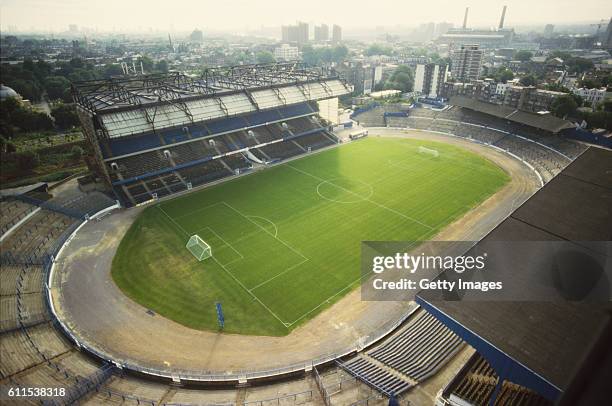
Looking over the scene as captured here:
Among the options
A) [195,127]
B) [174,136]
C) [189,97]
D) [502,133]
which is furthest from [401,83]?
[174,136]

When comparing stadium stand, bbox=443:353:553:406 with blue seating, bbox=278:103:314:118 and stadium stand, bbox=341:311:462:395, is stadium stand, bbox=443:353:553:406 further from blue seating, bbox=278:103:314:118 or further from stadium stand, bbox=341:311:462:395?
blue seating, bbox=278:103:314:118

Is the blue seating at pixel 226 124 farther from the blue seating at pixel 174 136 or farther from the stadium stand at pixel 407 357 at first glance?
the stadium stand at pixel 407 357

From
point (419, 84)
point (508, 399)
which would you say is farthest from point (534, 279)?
point (419, 84)

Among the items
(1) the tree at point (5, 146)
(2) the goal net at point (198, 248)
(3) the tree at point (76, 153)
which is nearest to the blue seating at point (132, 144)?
(3) the tree at point (76, 153)

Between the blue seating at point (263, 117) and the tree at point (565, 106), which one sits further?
the tree at point (565, 106)

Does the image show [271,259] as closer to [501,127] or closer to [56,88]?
[501,127]

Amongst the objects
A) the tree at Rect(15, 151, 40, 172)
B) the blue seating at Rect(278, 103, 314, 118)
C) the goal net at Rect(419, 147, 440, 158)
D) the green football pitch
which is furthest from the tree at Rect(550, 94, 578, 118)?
the tree at Rect(15, 151, 40, 172)

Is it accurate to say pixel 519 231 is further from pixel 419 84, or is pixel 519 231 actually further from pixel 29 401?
pixel 419 84
